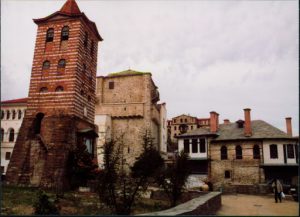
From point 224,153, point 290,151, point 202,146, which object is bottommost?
point 224,153

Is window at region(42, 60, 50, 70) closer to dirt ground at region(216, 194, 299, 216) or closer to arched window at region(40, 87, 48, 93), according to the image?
arched window at region(40, 87, 48, 93)

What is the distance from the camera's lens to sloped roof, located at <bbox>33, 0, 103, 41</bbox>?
23686mm

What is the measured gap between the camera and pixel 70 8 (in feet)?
82.3

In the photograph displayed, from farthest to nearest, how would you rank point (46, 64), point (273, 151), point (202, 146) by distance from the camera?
point (202, 146) < point (273, 151) < point (46, 64)

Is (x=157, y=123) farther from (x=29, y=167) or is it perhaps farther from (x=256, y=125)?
(x=29, y=167)

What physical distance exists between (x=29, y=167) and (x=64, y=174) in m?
2.84

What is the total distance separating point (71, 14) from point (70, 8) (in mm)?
1797

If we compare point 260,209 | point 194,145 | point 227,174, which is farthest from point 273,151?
point 260,209

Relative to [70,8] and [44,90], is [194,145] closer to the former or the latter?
[44,90]

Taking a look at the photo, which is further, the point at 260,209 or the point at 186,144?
the point at 186,144

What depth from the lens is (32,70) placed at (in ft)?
76.7

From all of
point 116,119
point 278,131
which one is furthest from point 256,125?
point 116,119

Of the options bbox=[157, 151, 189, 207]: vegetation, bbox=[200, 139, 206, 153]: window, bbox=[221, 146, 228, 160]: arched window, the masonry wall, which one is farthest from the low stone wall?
bbox=[200, 139, 206, 153]: window

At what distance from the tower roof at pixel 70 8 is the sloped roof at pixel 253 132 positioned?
57.3ft
